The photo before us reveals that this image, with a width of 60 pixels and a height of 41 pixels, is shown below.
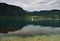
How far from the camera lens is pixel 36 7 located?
4.15 ft

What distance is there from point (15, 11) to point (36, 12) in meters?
0.20

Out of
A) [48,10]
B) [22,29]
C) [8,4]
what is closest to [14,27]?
[22,29]

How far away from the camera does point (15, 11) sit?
126 centimetres

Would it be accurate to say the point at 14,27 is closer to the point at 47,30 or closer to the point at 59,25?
the point at 47,30

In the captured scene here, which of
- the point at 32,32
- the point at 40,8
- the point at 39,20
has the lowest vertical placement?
the point at 32,32

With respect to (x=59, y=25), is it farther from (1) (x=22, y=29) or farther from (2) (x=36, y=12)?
(1) (x=22, y=29)

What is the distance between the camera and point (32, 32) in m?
1.24

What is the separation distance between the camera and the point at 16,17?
49.3 inches

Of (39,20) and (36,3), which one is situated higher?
(36,3)

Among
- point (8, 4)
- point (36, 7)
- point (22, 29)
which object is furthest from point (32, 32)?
point (8, 4)

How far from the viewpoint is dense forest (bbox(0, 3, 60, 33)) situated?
1242 mm

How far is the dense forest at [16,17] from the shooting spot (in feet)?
4.08

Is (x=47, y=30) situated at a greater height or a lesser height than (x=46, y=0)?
lesser

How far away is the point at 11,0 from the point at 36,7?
25 cm
